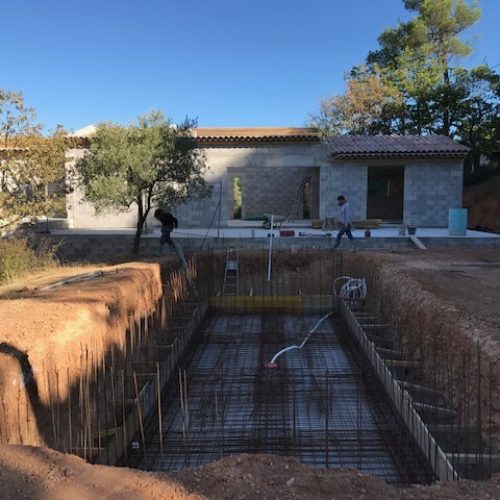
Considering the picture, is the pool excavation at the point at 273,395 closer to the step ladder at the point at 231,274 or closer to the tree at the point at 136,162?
the step ladder at the point at 231,274

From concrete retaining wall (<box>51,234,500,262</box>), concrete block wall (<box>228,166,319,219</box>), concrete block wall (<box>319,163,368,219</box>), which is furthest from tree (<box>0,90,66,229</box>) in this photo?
concrete block wall (<box>228,166,319,219</box>)

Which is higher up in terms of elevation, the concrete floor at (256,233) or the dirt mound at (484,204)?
the dirt mound at (484,204)

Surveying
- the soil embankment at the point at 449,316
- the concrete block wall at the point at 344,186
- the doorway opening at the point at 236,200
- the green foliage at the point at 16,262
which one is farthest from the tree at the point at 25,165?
the doorway opening at the point at 236,200

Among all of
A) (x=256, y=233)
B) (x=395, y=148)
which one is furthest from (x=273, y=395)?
(x=395, y=148)

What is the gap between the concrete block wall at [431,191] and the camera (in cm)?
1783

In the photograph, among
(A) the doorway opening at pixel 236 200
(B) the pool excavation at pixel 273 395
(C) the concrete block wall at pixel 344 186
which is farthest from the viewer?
(A) the doorway opening at pixel 236 200

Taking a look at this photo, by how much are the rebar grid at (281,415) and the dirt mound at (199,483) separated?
1.82 metres

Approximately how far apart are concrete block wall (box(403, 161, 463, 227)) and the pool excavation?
837 cm

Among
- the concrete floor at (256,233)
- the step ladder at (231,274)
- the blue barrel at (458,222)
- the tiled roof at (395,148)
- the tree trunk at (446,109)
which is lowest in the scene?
the step ladder at (231,274)

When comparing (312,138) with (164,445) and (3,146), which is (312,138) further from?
(164,445)

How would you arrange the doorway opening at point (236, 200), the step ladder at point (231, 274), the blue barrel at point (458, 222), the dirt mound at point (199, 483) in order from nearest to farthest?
1. the dirt mound at point (199, 483)
2. the step ladder at point (231, 274)
3. the blue barrel at point (458, 222)
4. the doorway opening at point (236, 200)

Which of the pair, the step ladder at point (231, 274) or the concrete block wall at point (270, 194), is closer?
the step ladder at point (231, 274)

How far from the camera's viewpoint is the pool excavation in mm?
4488

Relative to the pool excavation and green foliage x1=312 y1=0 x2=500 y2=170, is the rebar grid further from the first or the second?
green foliage x1=312 y1=0 x2=500 y2=170
